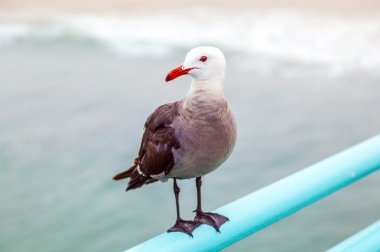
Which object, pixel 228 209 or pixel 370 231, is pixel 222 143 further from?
pixel 370 231

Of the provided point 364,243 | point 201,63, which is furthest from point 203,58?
point 364,243

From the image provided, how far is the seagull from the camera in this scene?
31.6 inches

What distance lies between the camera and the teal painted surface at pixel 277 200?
84 cm

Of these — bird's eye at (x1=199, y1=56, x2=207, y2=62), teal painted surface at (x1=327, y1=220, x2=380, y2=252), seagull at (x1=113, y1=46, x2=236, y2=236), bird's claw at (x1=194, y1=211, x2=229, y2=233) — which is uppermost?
bird's eye at (x1=199, y1=56, x2=207, y2=62)

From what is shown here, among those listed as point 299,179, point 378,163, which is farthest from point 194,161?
point 378,163

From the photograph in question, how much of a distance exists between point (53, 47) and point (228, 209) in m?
2.94

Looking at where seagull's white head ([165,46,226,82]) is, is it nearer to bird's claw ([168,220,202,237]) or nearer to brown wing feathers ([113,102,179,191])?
brown wing feathers ([113,102,179,191])

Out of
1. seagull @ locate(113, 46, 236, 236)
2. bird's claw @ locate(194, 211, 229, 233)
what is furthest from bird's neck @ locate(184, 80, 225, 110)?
bird's claw @ locate(194, 211, 229, 233)

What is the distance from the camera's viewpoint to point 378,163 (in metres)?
1.00

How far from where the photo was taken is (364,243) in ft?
3.31

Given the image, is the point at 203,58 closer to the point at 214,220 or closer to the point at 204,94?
the point at 204,94

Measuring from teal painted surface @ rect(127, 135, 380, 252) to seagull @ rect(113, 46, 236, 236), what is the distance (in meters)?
0.02

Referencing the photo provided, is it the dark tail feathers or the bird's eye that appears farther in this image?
the dark tail feathers

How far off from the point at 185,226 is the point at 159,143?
117 mm
